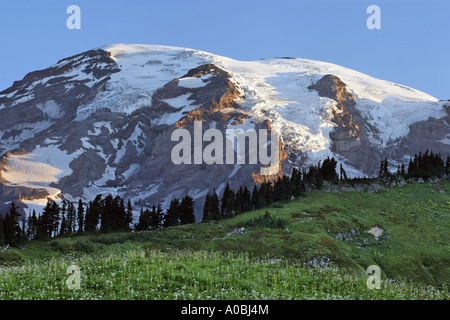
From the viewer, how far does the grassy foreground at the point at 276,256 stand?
27.8 metres

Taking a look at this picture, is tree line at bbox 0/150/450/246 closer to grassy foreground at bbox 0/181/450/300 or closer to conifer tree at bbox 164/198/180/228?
conifer tree at bbox 164/198/180/228

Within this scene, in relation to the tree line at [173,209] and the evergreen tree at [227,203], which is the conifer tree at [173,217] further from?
the evergreen tree at [227,203]

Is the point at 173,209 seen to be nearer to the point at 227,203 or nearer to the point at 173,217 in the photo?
the point at 173,217

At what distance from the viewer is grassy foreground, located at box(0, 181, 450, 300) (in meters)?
27.8

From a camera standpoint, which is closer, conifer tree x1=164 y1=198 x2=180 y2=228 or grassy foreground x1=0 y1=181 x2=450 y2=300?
A: grassy foreground x1=0 y1=181 x2=450 y2=300

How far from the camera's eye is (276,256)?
56.0 meters

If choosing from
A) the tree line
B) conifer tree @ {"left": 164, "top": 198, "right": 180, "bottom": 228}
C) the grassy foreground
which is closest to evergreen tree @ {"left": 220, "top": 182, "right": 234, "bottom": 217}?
the tree line

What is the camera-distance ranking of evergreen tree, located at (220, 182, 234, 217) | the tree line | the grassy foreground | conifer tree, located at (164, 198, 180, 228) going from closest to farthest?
1. the grassy foreground
2. the tree line
3. evergreen tree, located at (220, 182, 234, 217)
4. conifer tree, located at (164, 198, 180, 228)

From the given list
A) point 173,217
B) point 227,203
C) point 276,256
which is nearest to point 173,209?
point 173,217

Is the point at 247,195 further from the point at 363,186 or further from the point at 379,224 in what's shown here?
the point at 379,224

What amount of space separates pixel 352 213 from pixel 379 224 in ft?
23.0

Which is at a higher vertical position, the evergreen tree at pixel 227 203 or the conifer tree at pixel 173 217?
the evergreen tree at pixel 227 203

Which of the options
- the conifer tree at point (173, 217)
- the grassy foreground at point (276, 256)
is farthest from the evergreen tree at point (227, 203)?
the grassy foreground at point (276, 256)
